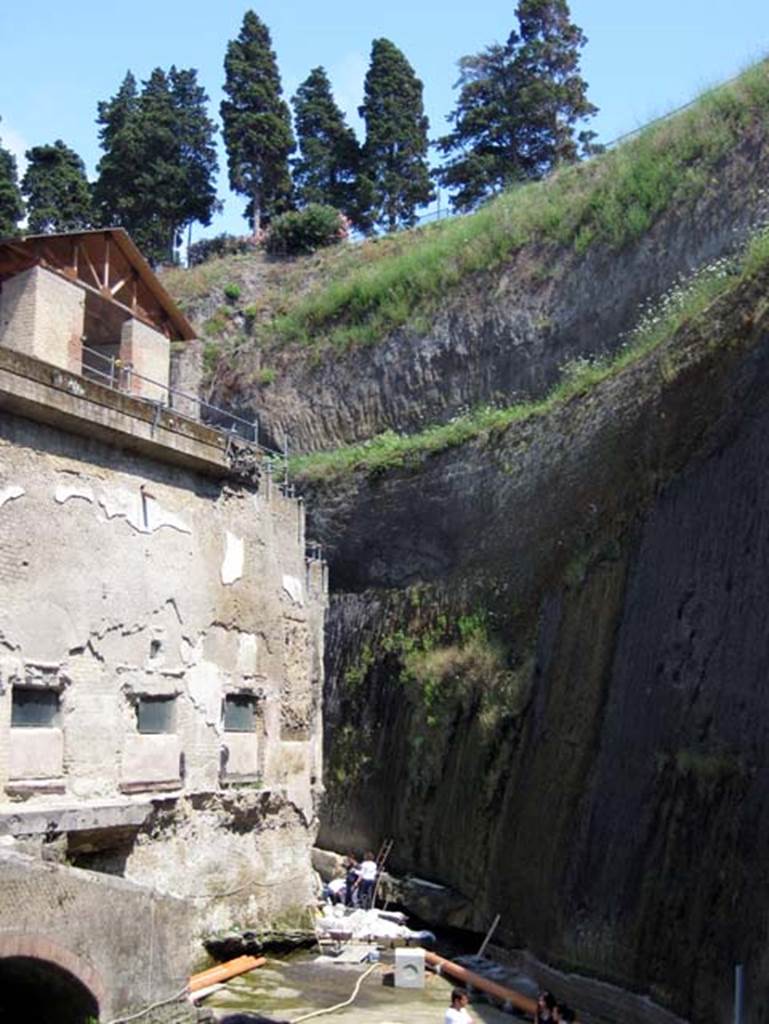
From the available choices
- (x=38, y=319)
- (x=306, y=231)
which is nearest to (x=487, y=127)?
(x=306, y=231)

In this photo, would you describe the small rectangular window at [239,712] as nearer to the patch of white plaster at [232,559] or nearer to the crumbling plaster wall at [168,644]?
the crumbling plaster wall at [168,644]

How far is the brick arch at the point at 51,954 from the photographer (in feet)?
33.3

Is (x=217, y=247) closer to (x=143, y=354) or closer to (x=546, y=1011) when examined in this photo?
(x=143, y=354)

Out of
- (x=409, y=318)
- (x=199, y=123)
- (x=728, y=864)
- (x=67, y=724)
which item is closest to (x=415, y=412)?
(x=409, y=318)

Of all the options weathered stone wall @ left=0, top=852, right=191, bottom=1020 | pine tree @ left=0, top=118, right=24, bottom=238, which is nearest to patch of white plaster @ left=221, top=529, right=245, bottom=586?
weathered stone wall @ left=0, top=852, right=191, bottom=1020

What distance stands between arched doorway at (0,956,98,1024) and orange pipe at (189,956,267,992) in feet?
10.8

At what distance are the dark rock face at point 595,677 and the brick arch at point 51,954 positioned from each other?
5.97 meters

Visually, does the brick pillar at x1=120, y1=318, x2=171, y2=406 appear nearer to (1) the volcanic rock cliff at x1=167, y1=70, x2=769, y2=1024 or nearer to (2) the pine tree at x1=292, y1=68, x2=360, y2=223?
(1) the volcanic rock cliff at x1=167, y1=70, x2=769, y2=1024

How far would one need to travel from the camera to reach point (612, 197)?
3008cm

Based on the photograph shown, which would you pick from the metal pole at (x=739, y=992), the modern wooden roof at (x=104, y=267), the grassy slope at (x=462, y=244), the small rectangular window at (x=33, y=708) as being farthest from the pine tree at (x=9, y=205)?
the metal pole at (x=739, y=992)

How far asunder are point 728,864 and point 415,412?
2209 cm

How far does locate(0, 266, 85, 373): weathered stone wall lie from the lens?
18.4 m

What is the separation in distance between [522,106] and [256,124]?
37.2 ft

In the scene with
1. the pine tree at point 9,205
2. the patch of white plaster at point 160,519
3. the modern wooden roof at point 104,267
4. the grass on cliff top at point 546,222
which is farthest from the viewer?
the pine tree at point 9,205
